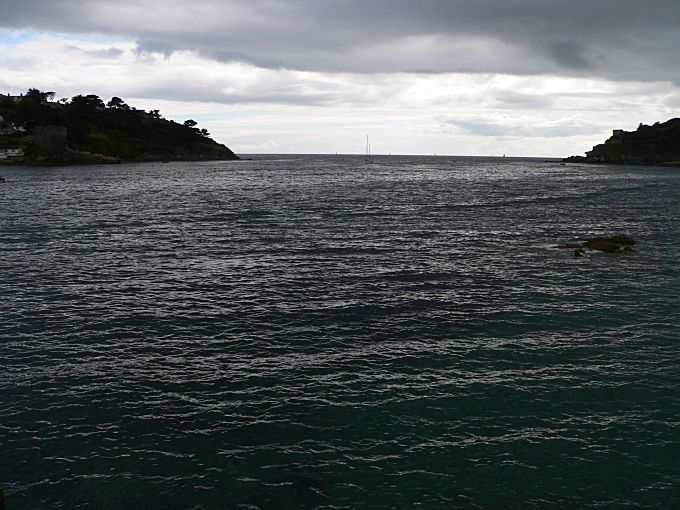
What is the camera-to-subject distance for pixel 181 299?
40.8 metres

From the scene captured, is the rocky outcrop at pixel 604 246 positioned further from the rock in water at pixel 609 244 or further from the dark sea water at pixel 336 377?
the dark sea water at pixel 336 377

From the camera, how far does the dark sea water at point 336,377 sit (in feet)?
64.1

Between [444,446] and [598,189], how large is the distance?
482ft

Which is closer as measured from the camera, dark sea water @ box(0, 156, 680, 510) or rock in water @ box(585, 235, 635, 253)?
dark sea water @ box(0, 156, 680, 510)

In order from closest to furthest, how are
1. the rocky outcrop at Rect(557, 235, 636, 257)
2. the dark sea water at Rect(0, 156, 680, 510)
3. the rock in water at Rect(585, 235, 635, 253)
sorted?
the dark sea water at Rect(0, 156, 680, 510) < the rocky outcrop at Rect(557, 235, 636, 257) < the rock in water at Rect(585, 235, 635, 253)

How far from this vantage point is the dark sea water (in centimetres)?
1955

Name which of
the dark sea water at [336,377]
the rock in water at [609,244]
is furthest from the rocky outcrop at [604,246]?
the dark sea water at [336,377]

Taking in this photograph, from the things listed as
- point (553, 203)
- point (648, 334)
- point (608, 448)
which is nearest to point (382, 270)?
point (648, 334)

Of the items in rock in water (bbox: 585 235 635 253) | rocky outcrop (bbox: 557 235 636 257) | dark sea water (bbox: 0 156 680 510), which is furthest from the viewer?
rock in water (bbox: 585 235 635 253)

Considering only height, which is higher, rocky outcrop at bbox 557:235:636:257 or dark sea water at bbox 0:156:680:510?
rocky outcrop at bbox 557:235:636:257

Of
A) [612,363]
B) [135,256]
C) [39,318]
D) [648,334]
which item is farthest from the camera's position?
[135,256]

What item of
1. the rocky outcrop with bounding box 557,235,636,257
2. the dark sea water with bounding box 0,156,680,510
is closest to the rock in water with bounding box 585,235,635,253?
the rocky outcrop with bounding box 557,235,636,257

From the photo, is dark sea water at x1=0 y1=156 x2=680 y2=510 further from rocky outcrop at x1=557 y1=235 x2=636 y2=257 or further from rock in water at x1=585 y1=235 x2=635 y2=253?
rock in water at x1=585 y1=235 x2=635 y2=253

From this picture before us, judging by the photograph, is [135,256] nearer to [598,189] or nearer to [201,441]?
[201,441]
